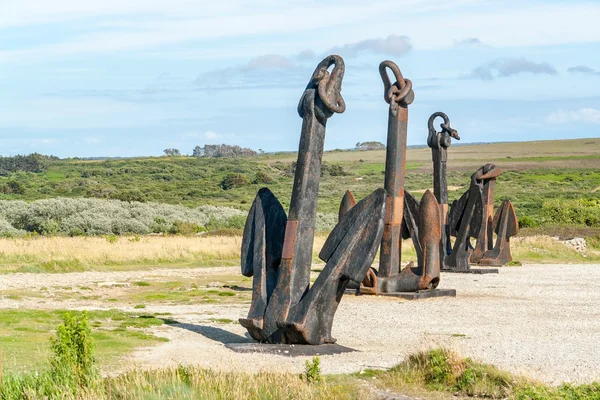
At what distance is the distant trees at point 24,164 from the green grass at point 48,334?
8826 cm

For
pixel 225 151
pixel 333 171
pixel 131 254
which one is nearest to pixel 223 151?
pixel 225 151

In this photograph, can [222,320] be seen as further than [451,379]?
Yes

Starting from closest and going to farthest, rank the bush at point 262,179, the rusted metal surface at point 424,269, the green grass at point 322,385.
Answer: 1. the green grass at point 322,385
2. the rusted metal surface at point 424,269
3. the bush at point 262,179

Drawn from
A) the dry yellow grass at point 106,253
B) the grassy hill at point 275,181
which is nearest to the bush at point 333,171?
the grassy hill at point 275,181

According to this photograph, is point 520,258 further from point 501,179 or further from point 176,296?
point 501,179

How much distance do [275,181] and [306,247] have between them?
6816cm

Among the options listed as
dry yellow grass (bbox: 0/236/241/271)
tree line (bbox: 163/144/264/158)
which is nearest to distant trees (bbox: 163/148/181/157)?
tree line (bbox: 163/144/264/158)

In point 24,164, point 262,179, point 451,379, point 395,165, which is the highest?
point 24,164

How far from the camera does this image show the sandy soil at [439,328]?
10734mm

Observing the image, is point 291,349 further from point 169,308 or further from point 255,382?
point 169,308

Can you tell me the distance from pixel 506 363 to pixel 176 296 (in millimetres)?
8543

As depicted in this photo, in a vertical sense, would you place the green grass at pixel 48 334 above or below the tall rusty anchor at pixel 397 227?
below

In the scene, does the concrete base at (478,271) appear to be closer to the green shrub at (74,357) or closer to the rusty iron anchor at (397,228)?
the rusty iron anchor at (397,228)

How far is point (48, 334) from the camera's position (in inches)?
486
